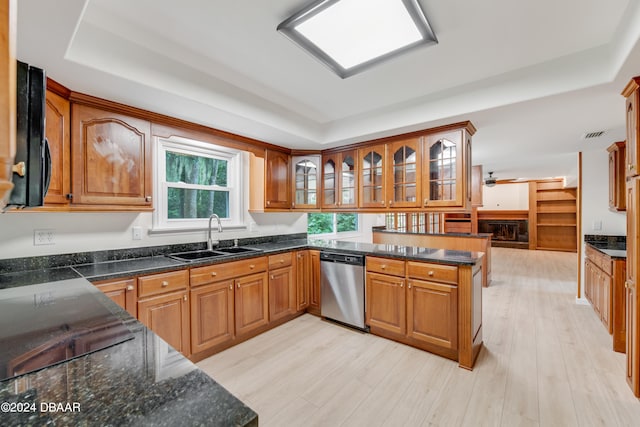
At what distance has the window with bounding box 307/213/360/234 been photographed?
472 cm

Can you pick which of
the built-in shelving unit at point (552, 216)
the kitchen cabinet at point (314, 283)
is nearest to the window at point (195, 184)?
the kitchen cabinet at point (314, 283)

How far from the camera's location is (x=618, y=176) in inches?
133

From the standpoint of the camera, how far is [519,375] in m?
2.25

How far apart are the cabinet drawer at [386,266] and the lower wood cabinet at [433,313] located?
146 mm

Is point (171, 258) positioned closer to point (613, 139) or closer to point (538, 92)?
point (538, 92)

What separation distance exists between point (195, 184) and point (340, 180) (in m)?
1.78

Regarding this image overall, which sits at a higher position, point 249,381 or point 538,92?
point 538,92

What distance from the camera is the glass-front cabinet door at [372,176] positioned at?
11.1 feet

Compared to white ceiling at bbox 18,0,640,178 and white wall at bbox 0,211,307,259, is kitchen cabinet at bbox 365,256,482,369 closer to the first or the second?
white ceiling at bbox 18,0,640,178

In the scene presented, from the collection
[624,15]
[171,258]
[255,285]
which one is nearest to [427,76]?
[624,15]

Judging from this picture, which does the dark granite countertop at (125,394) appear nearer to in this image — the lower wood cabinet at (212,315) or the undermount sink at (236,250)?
the lower wood cabinet at (212,315)

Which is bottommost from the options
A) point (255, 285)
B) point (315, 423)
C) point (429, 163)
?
point (315, 423)

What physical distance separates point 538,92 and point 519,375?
2.25 m

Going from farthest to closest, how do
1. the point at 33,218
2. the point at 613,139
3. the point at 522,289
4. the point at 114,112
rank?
the point at 522,289
the point at 613,139
the point at 114,112
the point at 33,218
